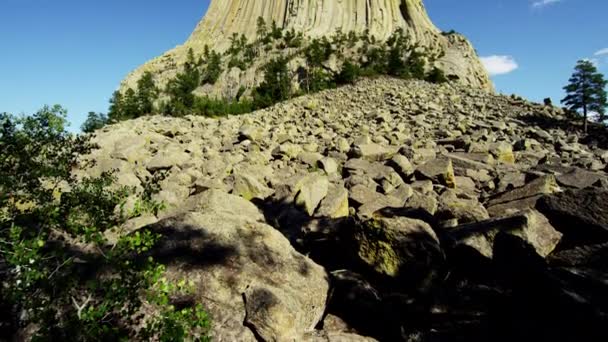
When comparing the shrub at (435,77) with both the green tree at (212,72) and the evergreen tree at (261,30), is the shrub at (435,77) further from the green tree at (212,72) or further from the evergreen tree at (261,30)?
the green tree at (212,72)

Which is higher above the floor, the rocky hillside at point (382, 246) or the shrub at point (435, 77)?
the shrub at point (435, 77)

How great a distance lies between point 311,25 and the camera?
65562 millimetres

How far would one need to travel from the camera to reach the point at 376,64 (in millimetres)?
46594

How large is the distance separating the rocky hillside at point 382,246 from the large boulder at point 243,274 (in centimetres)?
2

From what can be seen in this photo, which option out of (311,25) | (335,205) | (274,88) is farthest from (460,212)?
(311,25)

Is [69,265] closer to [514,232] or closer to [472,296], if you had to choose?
[472,296]

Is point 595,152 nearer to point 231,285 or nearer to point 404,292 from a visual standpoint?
point 404,292

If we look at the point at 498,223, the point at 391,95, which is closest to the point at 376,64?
the point at 391,95

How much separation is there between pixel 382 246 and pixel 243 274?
7.80 ft

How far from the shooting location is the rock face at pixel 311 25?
60594 mm

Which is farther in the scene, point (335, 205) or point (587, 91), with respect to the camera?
point (587, 91)

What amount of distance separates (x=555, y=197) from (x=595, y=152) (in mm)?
13275

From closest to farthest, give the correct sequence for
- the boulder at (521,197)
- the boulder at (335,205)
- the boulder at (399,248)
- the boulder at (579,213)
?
the boulder at (399,248) < the boulder at (579,213) < the boulder at (521,197) < the boulder at (335,205)

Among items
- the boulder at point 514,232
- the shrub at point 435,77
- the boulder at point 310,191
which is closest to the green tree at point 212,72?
the shrub at point 435,77
